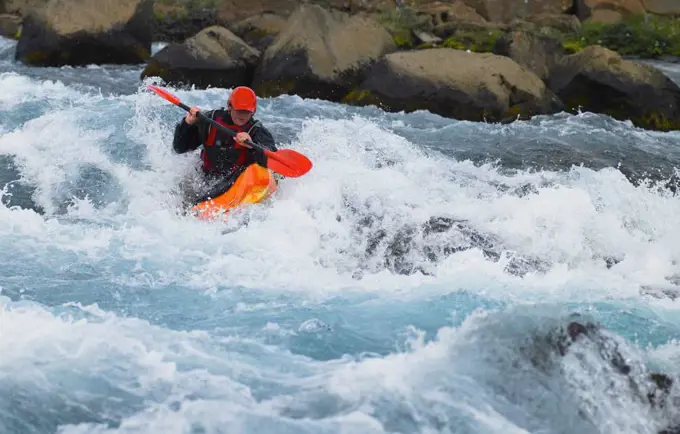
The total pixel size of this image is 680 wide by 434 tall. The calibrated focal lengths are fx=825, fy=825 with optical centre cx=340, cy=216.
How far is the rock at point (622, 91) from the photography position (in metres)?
10.3

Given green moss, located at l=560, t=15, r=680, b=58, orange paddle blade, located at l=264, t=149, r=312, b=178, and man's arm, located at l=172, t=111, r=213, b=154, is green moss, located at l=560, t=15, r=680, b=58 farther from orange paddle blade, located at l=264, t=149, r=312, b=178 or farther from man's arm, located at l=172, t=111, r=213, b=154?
man's arm, located at l=172, t=111, r=213, b=154

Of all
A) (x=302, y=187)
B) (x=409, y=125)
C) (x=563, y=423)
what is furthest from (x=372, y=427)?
(x=409, y=125)

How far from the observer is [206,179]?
6.74m

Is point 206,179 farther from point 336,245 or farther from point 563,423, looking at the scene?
point 563,423

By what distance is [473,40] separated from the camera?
49.9 feet

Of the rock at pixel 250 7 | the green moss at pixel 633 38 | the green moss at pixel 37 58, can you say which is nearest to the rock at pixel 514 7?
the green moss at pixel 633 38

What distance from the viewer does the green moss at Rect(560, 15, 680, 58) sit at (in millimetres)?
15836

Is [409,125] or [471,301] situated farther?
[409,125]

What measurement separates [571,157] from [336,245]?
3.81 meters

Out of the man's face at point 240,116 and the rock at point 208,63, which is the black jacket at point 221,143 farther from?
the rock at point 208,63

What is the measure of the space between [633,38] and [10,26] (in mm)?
13496

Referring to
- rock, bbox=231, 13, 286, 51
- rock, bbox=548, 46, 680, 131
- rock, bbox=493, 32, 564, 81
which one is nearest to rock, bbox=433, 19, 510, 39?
rock, bbox=231, 13, 286, 51

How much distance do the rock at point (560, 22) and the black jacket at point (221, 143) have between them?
13.1m

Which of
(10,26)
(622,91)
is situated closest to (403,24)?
(622,91)
